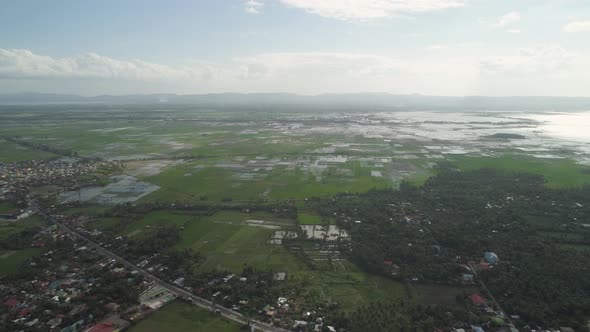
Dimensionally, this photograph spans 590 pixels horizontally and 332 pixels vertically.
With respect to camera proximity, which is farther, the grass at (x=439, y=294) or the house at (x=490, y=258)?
the house at (x=490, y=258)

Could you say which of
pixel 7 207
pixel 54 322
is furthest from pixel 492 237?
pixel 7 207

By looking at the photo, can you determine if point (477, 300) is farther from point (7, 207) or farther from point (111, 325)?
point (7, 207)

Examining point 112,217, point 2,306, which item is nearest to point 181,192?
point 112,217

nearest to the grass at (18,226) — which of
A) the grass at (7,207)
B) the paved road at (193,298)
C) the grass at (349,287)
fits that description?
the grass at (7,207)

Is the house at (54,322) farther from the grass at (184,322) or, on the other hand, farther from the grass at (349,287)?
the grass at (349,287)

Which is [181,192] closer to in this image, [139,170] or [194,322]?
[139,170]

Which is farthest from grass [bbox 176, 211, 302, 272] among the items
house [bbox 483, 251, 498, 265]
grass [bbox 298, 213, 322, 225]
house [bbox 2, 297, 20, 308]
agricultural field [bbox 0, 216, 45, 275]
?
house [bbox 483, 251, 498, 265]
